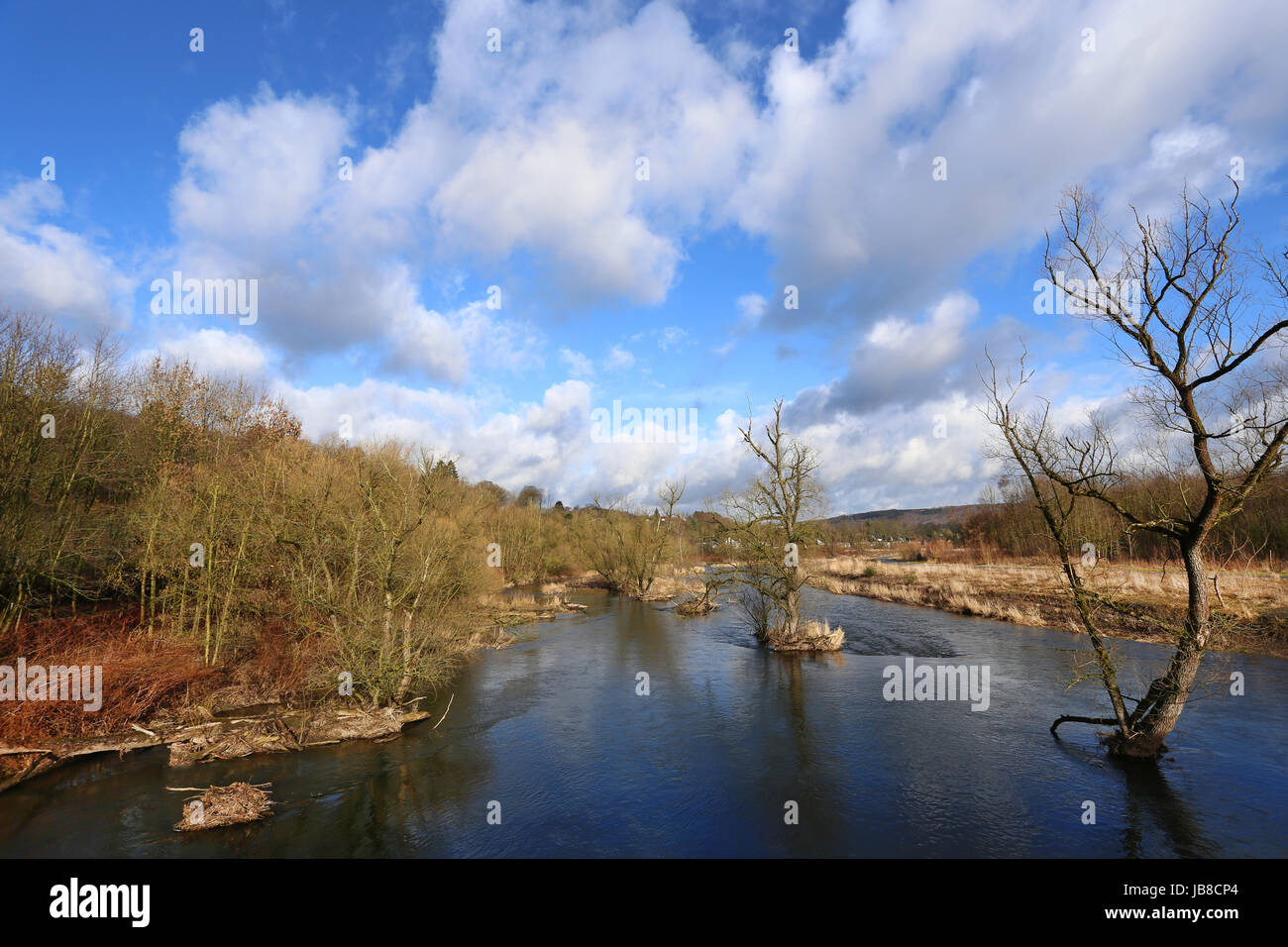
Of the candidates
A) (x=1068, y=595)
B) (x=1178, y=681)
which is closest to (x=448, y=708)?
(x=1068, y=595)

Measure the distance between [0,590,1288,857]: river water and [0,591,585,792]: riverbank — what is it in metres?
0.62

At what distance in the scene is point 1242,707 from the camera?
53.5ft

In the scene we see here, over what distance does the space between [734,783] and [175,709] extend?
16108 mm

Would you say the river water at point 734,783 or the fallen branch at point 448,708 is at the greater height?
the river water at point 734,783

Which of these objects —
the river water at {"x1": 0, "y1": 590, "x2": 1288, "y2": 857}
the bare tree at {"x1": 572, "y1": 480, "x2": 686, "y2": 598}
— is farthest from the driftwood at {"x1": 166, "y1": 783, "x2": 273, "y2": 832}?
the bare tree at {"x1": 572, "y1": 480, "x2": 686, "y2": 598}

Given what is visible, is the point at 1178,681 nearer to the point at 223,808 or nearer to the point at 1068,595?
the point at 1068,595

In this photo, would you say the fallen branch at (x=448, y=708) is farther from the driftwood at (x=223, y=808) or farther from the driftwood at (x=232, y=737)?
the driftwood at (x=223, y=808)

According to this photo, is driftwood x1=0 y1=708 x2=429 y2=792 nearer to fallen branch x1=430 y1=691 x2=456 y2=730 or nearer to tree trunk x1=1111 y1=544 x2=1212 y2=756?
fallen branch x1=430 y1=691 x2=456 y2=730

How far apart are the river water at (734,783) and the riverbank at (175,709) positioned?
2.04 feet

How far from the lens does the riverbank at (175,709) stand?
14.2 metres

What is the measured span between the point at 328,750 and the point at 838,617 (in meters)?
27.6

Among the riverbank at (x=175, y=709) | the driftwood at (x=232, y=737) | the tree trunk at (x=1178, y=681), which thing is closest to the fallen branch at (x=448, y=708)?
the riverbank at (x=175, y=709)

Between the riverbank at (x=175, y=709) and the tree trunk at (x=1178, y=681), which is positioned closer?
the tree trunk at (x=1178, y=681)
